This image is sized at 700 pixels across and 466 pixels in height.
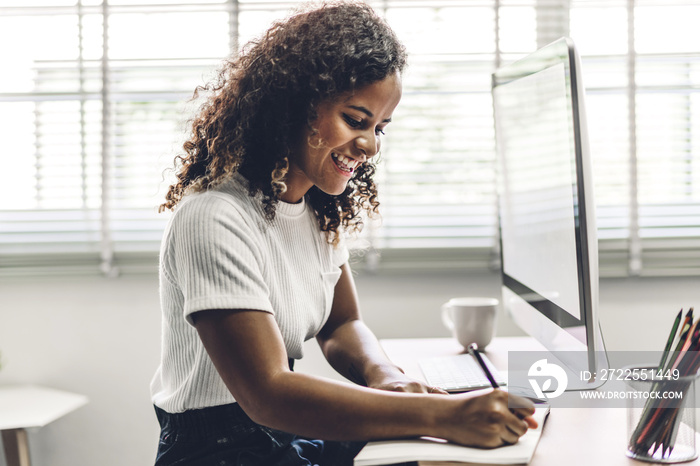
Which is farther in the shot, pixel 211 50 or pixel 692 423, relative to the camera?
pixel 211 50

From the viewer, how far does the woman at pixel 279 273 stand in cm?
85

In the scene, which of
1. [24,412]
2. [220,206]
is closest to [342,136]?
[220,206]

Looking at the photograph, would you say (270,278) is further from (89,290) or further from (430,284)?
(89,290)

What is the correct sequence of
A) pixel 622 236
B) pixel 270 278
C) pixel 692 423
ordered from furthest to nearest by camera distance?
1. pixel 622 236
2. pixel 270 278
3. pixel 692 423

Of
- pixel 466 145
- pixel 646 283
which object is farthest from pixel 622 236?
pixel 466 145

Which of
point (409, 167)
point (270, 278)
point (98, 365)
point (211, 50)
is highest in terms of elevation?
point (211, 50)

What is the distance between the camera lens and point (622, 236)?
195cm

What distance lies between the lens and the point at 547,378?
1109mm

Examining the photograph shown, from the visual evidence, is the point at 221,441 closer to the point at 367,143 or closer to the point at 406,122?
the point at 367,143

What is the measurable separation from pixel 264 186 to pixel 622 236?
4.29 feet

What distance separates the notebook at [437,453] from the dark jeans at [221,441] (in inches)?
9.5

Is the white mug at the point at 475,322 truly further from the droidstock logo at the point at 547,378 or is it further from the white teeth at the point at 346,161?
the white teeth at the point at 346,161

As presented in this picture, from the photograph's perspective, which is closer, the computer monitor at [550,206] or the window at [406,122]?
the computer monitor at [550,206]

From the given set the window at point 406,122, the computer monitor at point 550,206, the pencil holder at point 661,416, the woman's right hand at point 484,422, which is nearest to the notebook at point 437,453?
the woman's right hand at point 484,422
